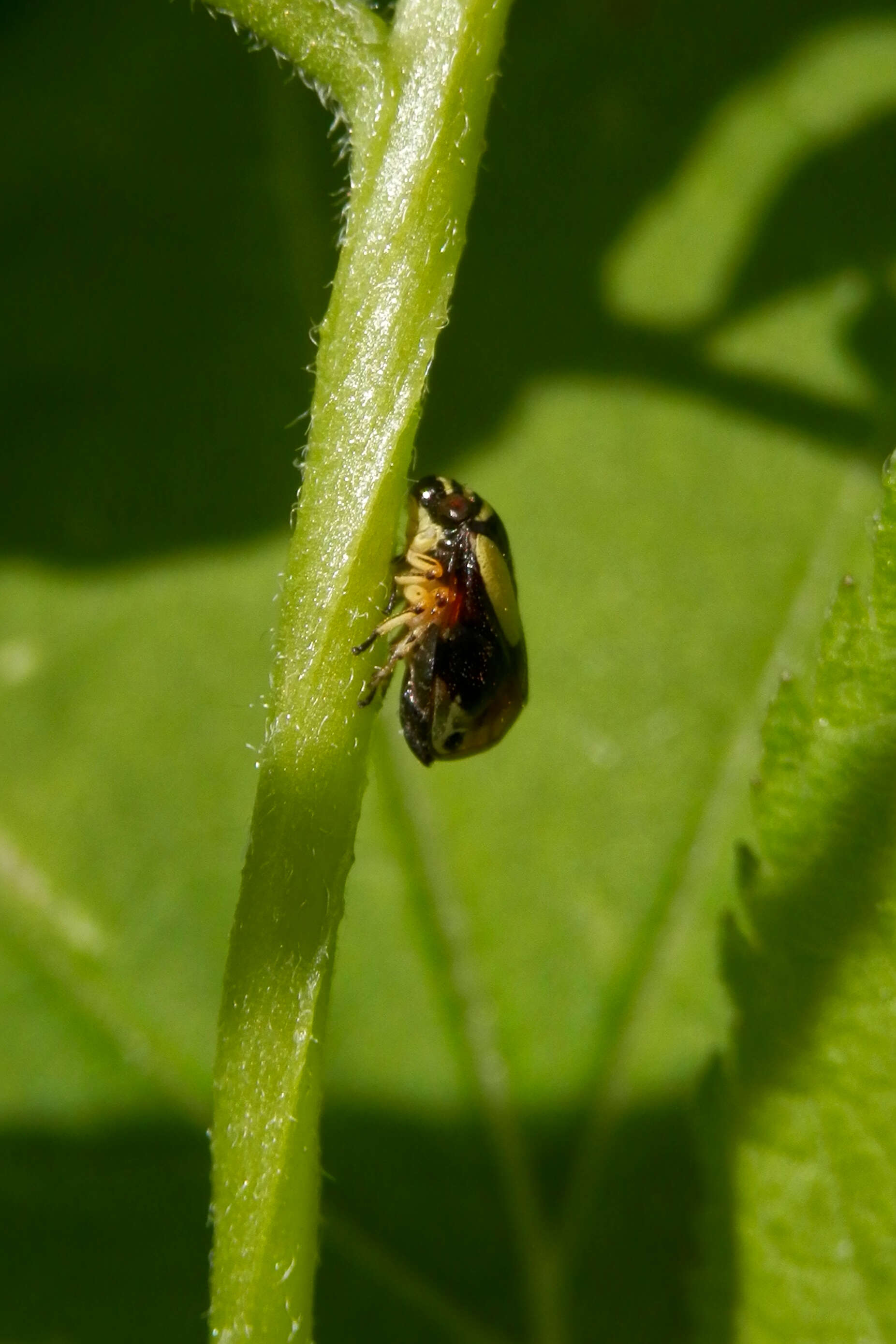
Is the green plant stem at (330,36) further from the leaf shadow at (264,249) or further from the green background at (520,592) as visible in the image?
the leaf shadow at (264,249)

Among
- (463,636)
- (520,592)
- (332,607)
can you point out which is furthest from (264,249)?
(332,607)

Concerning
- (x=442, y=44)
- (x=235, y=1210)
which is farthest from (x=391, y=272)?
(x=235, y=1210)

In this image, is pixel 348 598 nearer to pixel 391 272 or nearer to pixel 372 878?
pixel 391 272

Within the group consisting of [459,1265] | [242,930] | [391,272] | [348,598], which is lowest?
[459,1265]

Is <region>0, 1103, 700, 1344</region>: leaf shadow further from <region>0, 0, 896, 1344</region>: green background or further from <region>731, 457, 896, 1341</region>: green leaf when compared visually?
<region>731, 457, 896, 1341</region>: green leaf

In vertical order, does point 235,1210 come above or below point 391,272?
below

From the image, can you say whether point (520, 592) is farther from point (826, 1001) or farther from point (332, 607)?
point (332, 607)
